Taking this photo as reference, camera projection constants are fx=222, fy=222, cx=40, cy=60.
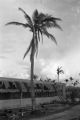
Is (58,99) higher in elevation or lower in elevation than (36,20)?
lower

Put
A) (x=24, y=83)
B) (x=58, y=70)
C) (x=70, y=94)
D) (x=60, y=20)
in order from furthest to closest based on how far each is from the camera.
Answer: (x=58, y=70), (x=70, y=94), (x=24, y=83), (x=60, y=20)

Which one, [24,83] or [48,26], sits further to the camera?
[24,83]

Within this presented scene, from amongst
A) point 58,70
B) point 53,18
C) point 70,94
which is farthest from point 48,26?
point 58,70

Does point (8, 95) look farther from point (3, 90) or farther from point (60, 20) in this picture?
point (60, 20)

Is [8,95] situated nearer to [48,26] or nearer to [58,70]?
[48,26]

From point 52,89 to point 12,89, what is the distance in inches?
515

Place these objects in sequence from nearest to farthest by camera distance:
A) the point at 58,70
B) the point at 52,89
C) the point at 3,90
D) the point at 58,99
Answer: the point at 3,90
the point at 52,89
the point at 58,99
the point at 58,70

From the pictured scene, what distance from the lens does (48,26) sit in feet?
83.4

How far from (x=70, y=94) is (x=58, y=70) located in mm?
38987

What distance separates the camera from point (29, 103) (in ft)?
118

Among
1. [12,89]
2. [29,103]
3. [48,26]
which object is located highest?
[48,26]

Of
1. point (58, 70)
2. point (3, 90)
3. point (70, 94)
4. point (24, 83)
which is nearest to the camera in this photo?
point (3, 90)

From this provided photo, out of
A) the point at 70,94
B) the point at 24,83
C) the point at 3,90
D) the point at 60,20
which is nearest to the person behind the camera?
the point at 60,20

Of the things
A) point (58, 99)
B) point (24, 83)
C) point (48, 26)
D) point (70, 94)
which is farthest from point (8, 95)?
point (70, 94)
